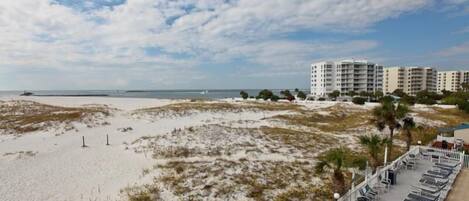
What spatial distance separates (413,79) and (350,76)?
32.2 m

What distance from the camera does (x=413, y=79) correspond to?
129250mm

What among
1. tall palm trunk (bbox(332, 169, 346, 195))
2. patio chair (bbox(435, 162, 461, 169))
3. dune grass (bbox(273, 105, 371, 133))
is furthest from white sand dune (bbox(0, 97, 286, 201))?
dune grass (bbox(273, 105, 371, 133))

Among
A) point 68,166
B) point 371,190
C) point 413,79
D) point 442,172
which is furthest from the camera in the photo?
point 413,79

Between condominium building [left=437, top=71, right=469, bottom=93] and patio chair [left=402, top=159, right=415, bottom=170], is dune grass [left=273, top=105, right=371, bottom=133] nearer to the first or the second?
patio chair [left=402, top=159, right=415, bottom=170]

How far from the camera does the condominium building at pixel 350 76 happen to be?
11856 centimetres

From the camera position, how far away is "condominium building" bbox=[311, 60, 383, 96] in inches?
4668

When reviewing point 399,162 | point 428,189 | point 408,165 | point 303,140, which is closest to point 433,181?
point 428,189

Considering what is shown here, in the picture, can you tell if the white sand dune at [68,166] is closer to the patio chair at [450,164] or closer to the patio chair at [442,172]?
the patio chair at [442,172]

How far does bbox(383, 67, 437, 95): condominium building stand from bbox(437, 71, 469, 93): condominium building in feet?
34.6

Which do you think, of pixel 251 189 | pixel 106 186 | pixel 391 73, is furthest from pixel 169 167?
pixel 391 73

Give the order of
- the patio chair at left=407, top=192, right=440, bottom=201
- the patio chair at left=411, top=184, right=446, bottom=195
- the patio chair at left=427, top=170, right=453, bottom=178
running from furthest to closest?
1. the patio chair at left=427, top=170, right=453, bottom=178
2. the patio chair at left=411, top=184, right=446, bottom=195
3. the patio chair at left=407, top=192, right=440, bottom=201

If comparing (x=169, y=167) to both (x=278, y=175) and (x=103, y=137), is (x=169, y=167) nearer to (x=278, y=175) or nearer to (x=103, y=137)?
(x=278, y=175)

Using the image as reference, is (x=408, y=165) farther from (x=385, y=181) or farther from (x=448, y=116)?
(x=448, y=116)

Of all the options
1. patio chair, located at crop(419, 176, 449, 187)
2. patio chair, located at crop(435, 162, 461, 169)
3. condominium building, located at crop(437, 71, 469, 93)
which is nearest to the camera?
patio chair, located at crop(419, 176, 449, 187)
